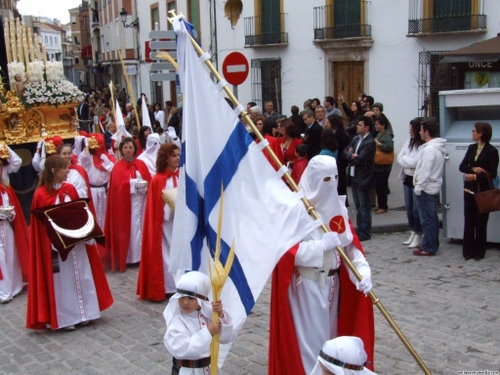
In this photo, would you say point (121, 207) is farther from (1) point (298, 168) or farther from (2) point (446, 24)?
(2) point (446, 24)

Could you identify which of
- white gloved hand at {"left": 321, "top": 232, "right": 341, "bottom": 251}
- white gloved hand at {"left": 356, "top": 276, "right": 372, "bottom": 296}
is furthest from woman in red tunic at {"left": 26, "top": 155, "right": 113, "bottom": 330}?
white gloved hand at {"left": 356, "top": 276, "right": 372, "bottom": 296}

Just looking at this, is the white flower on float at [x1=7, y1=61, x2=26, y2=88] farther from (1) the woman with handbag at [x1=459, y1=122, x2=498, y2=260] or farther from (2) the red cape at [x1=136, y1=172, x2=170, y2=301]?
(1) the woman with handbag at [x1=459, y1=122, x2=498, y2=260]

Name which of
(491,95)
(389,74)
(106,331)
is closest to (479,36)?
(389,74)

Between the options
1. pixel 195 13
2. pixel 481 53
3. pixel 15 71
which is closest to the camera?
pixel 481 53

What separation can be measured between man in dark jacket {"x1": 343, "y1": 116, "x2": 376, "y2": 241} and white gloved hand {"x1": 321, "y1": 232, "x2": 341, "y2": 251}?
546cm

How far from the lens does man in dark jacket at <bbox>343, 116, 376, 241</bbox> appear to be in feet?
31.1

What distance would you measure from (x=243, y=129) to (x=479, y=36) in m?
13.6

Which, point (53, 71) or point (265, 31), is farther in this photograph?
point (265, 31)

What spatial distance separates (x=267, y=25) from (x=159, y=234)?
1645 centimetres

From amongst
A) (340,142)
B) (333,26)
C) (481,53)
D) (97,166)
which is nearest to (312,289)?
(97,166)

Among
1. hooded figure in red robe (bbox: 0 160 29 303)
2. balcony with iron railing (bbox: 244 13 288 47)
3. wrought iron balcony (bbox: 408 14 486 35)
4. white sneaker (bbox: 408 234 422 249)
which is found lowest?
white sneaker (bbox: 408 234 422 249)

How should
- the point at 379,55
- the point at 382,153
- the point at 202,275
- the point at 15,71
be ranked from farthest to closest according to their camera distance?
the point at 379,55 → the point at 15,71 → the point at 382,153 → the point at 202,275

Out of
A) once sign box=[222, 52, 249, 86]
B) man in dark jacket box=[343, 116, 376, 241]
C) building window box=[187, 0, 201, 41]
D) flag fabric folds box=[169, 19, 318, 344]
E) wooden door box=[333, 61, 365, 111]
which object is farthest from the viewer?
building window box=[187, 0, 201, 41]

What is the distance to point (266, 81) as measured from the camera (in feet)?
75.0
